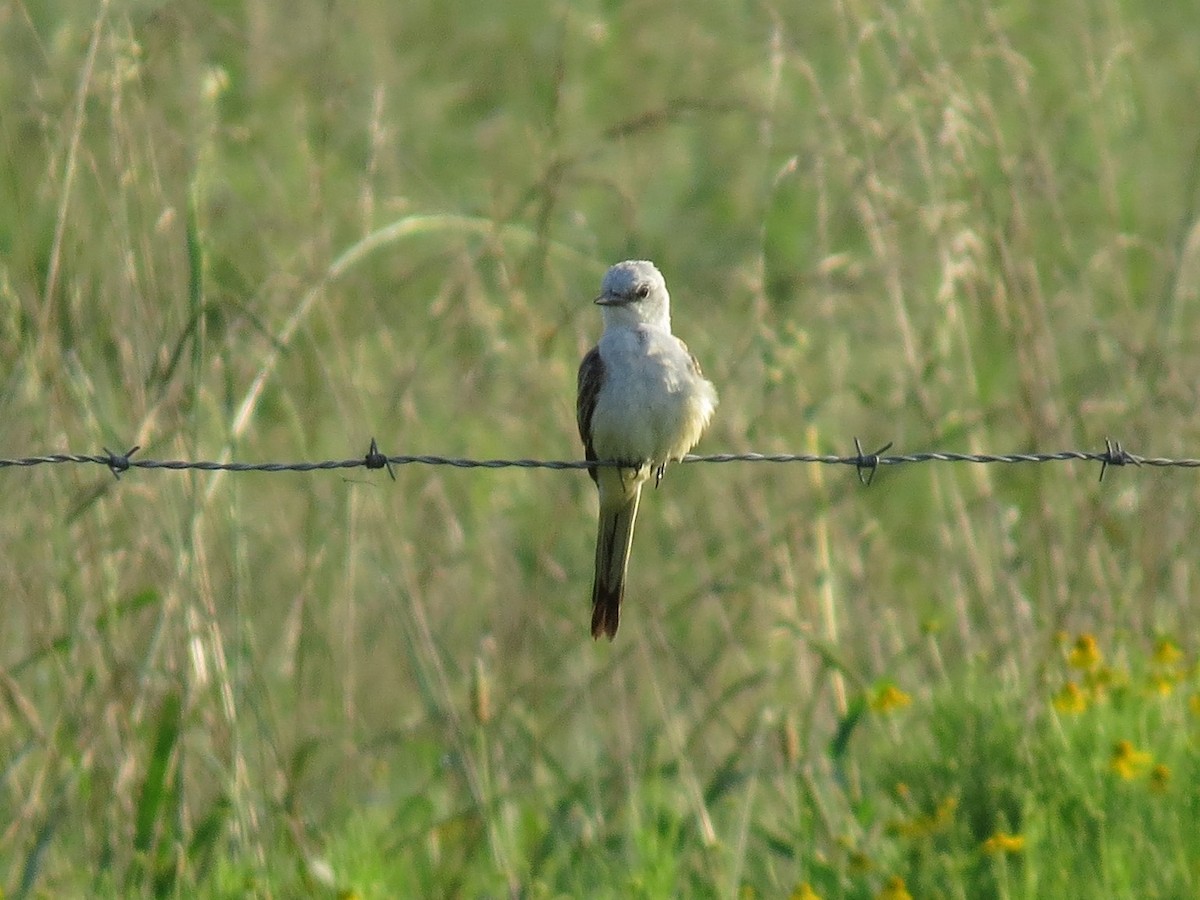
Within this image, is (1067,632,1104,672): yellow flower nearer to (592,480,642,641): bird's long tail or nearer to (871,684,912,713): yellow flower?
(871,684,912,713): yellow flower

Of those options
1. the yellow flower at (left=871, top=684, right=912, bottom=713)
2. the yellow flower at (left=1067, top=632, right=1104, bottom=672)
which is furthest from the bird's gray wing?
the yellow flower at (left=1067, top=632, right=1104, bottom=672)

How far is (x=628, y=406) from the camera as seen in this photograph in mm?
5254

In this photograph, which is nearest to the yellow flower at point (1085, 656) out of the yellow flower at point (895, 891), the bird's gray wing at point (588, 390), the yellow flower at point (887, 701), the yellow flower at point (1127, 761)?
the yellow flower at point (1127, 761)

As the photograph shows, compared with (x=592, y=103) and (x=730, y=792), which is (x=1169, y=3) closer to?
(x=592, y=103)

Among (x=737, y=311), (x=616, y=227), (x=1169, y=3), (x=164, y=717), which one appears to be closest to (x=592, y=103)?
(x=616, y=227)

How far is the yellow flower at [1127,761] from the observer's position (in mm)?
4594

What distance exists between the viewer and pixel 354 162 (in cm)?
991

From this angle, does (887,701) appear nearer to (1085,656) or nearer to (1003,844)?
(1085,656)

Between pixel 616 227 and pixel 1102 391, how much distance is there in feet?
12.3

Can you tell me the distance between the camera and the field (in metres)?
4.89

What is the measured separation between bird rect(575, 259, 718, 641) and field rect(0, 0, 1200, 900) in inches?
7.3

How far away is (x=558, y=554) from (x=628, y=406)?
6.58 ft

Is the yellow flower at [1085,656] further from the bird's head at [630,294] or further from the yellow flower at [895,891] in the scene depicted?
the bird's head at [630,294]

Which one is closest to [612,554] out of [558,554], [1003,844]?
[1003,844]
